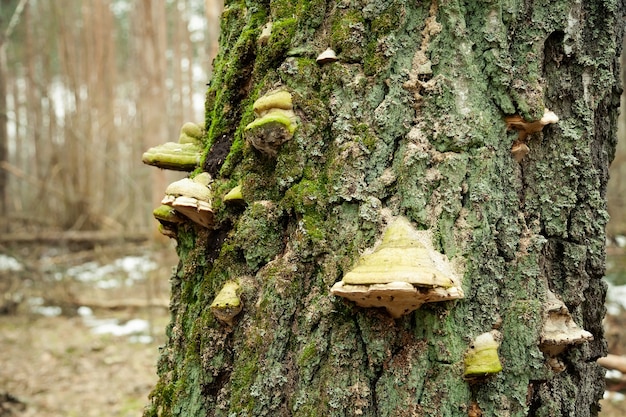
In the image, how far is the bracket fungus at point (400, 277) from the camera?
124cm

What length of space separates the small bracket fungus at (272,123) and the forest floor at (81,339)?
3.41 m

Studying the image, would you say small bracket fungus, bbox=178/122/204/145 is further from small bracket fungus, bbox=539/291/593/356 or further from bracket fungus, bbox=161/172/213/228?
small bracket fungus, bbox=539/291/593/356

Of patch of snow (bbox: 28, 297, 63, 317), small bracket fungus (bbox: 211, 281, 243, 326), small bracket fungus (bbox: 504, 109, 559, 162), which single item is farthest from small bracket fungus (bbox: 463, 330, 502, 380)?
patch of snow (bbox: 28, 297, 63, 317)

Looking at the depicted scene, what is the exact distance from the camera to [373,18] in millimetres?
1540

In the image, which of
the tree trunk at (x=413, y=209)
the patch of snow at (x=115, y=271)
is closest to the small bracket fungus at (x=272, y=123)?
the tree trunk at (x=413, y=209)

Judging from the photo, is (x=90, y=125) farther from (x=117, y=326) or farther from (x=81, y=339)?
(x=81, y=339)

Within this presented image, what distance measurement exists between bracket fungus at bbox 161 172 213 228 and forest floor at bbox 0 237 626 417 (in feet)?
10.2

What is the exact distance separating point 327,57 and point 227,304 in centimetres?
76

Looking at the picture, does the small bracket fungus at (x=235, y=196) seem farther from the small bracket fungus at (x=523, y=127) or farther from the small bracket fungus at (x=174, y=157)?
the small bracket fungus at (x=523, y=127)

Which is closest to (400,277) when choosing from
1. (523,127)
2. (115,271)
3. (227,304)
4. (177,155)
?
(227,304)

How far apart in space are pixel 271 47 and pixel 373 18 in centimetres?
32

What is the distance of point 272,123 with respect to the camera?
149cm

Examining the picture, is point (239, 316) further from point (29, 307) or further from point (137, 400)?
point (29, 307)

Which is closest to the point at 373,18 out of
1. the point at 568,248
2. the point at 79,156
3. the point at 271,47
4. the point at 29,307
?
the point at 271,47
